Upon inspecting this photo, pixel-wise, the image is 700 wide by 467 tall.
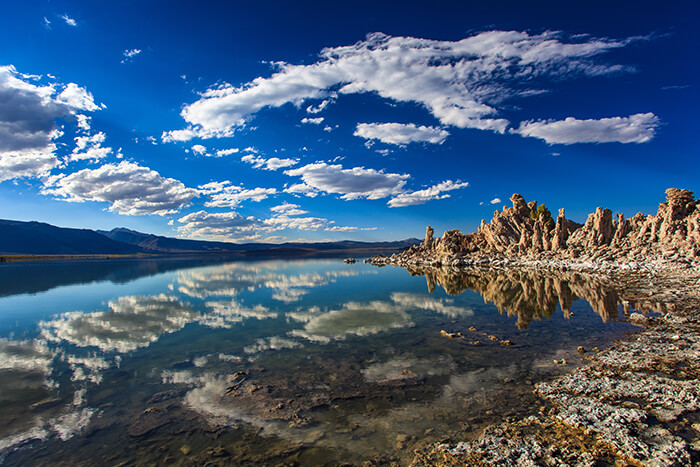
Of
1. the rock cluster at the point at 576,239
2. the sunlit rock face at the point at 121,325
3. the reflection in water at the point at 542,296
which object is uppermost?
the rock cluster at the point at 576,239

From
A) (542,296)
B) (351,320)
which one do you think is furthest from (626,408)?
(542,296)

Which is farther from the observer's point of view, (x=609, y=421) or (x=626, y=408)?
(x=626, y=408)

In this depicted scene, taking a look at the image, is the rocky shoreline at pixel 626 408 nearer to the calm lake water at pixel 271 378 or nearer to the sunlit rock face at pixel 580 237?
the calm lake water at pixel 271 378

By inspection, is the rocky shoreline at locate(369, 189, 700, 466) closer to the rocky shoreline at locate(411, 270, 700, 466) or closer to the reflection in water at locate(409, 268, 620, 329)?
the rocky shoreline at locate(411, 270, 700, 466)

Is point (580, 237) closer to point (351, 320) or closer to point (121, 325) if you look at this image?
point (351, 320)

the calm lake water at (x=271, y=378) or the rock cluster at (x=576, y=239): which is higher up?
the rock cluster at (x=576, y=239)

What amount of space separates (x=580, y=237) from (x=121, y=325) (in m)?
59.4

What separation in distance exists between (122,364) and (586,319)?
20.4 meters

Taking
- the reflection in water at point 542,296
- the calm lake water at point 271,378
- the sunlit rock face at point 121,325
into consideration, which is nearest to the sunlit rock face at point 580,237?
the reflection in water at point 542,296

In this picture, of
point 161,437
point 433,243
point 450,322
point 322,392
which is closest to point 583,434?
point 322,392

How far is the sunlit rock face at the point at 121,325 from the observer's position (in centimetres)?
1332

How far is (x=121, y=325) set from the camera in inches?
639

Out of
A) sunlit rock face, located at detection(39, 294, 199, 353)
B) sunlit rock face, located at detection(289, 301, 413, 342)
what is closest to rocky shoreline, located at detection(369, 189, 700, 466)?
sunlit rock face, located at detection(289, 301, 413, 342)

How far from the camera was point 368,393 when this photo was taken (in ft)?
27.2
